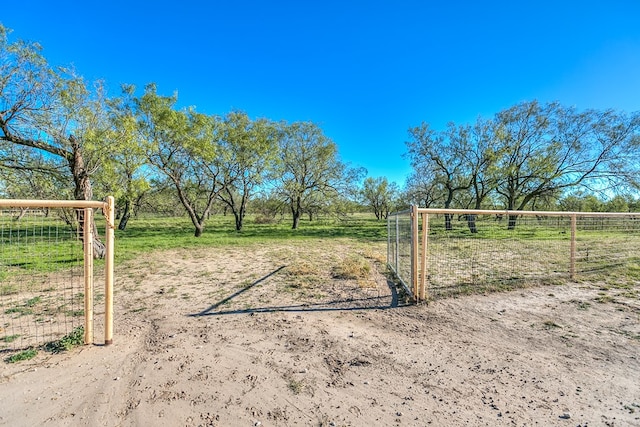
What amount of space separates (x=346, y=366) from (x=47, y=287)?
629 centimetres

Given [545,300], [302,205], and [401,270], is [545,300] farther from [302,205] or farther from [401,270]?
[302,205]

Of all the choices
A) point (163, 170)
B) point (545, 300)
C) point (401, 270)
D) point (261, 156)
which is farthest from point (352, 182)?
point (545, 300)

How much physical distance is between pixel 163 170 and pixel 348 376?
15436 mm

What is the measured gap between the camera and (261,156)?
61.7 ft

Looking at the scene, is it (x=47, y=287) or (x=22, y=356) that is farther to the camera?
(x=47, y=287)

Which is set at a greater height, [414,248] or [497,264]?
[414,248]

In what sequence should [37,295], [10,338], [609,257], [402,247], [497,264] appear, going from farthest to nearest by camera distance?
[609,257] < [497,264] < [402,247] < [37,295] < [10,338]

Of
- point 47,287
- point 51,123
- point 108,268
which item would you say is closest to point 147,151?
point 51,123

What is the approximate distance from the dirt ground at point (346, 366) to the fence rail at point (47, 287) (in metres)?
0.55

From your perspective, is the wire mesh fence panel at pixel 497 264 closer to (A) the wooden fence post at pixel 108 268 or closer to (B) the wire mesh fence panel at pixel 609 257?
(B) the wire mesh fence panel at pixel 609 257

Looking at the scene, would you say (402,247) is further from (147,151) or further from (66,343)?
(147,151)

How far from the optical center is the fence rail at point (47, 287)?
3039 millimetres

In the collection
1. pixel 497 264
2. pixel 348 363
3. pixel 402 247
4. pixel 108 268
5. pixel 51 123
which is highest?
pixel 51 123

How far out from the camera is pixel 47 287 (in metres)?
5.56
